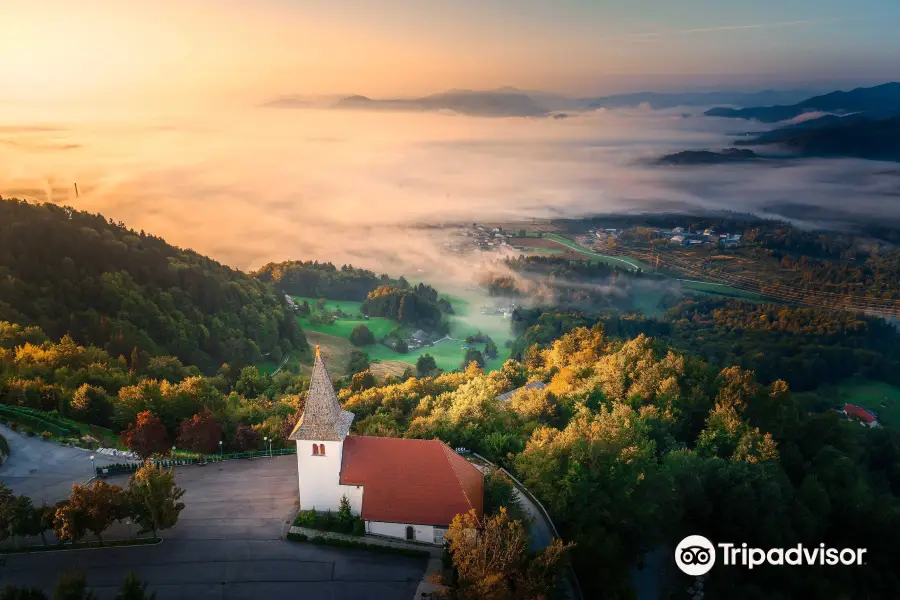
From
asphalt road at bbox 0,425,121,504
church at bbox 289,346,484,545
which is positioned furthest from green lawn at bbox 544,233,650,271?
asphalt road at bbox 0,425,121,504

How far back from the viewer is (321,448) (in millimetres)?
28891

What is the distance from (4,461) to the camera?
1363 inches

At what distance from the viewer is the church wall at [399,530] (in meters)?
28.4

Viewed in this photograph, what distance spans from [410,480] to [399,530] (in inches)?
91.7

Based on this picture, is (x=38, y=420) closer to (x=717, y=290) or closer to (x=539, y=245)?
(x=717, y=290)

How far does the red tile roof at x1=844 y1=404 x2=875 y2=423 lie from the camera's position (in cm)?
7112

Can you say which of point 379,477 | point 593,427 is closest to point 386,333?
point 593,427

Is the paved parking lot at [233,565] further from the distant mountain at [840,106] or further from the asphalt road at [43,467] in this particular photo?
the distant mountain at [840,106]

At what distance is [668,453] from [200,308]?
2792 inches

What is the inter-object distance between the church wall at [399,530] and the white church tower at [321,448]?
108 cm

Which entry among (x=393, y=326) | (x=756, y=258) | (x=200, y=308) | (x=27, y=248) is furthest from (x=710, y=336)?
(x=27, y=248)

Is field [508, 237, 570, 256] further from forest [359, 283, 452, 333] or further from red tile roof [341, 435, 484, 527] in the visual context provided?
red tile roof [341, 435, 484, 527]

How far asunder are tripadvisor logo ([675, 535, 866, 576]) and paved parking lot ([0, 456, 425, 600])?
14.5 meters

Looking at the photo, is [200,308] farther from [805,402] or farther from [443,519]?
[805,402]
